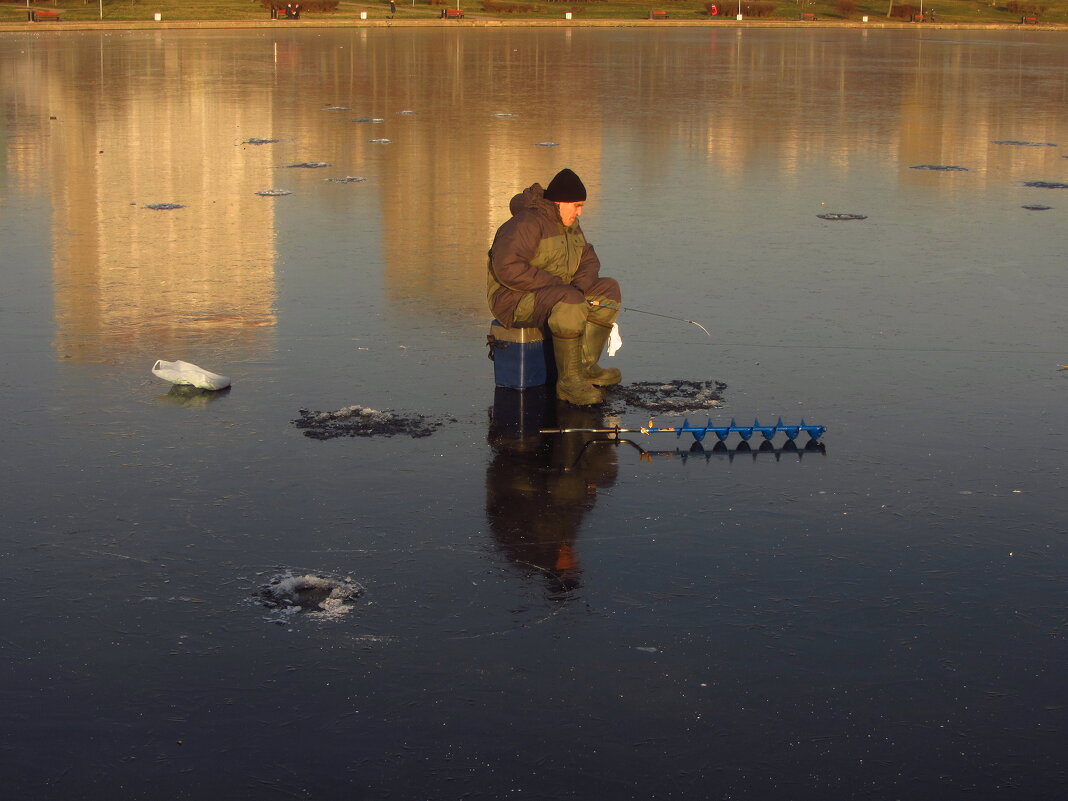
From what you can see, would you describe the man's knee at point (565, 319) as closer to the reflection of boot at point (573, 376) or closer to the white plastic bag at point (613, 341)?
the reflection of boot at point (573, 376)

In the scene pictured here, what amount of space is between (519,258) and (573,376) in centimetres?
74

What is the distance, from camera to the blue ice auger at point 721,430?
7.50m

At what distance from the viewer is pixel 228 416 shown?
797 centimetres

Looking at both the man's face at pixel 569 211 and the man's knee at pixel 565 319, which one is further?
the man's face at pixel 569 211

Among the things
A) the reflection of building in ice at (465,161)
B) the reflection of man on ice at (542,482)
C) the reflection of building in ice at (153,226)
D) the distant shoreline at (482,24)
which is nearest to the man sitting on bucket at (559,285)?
the reflection of man on ice at (542,482)

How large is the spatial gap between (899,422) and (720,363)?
1.40 metres

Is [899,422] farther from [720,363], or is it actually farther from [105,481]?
[105,481]

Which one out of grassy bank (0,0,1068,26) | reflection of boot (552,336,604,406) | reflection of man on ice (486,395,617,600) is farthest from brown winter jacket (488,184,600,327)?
grassy bank (0,0,1068,26)

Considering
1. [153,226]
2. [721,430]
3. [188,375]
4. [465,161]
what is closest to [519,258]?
[721,430]

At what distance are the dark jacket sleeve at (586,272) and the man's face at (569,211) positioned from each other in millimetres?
224

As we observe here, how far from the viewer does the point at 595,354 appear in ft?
28.0

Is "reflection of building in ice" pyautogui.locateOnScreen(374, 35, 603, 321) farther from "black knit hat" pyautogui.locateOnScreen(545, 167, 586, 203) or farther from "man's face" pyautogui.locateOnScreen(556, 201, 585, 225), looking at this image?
"black knit hat" pyautogui.locateOnScreen(545, 167, 586, 203)

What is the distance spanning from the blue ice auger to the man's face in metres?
1.29

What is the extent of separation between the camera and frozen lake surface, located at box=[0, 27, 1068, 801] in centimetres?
470
